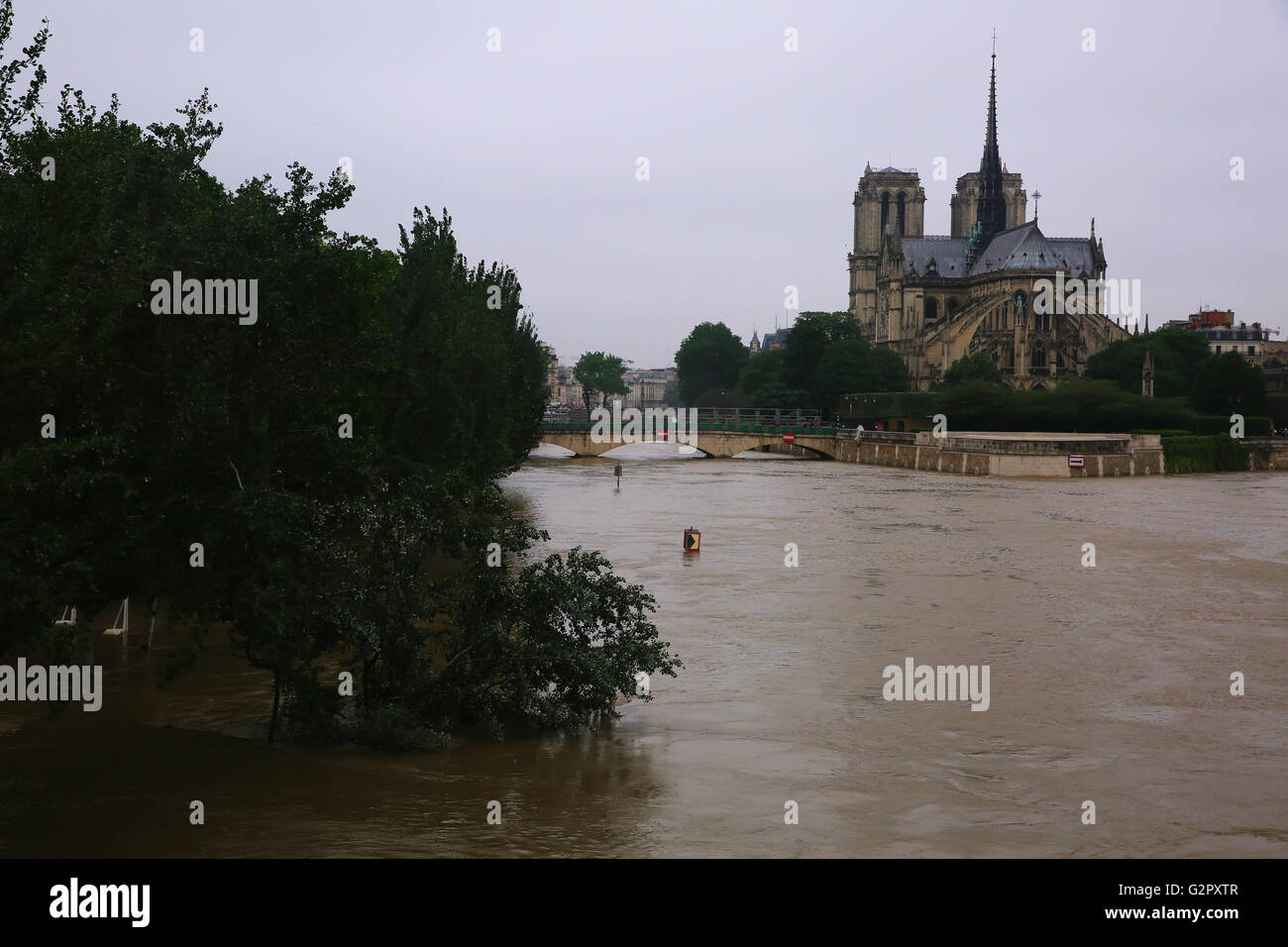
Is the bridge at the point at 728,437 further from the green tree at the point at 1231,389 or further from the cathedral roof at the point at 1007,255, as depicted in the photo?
the cathedral roof at the point at 1007,255

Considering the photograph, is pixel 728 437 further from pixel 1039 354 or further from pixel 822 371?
pixel 1039 354

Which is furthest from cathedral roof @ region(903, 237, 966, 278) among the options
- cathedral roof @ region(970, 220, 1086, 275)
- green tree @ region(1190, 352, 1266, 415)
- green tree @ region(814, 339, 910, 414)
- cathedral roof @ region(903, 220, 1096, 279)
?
green tree @ region(1190, 352, 1266, 415)

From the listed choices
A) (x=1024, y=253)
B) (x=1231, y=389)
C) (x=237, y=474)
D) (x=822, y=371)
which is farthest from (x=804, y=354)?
(x=237, y=474)

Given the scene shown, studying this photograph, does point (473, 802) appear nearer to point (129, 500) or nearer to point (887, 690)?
point (129, 500)

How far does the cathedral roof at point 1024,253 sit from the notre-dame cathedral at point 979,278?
178mm

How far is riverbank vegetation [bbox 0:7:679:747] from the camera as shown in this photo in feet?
39.0

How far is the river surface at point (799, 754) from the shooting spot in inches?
530

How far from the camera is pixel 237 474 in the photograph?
1352cm

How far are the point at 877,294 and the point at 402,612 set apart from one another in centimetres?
17943

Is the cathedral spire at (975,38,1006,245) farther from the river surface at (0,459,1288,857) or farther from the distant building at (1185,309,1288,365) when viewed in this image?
the river surface at (0,459,1288,857)

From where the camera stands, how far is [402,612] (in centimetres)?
1652

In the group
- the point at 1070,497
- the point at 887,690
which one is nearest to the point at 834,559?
the point at 887,690

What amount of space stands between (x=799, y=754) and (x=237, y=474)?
26.5 ft

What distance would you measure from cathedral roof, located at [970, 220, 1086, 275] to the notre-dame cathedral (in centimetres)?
18
